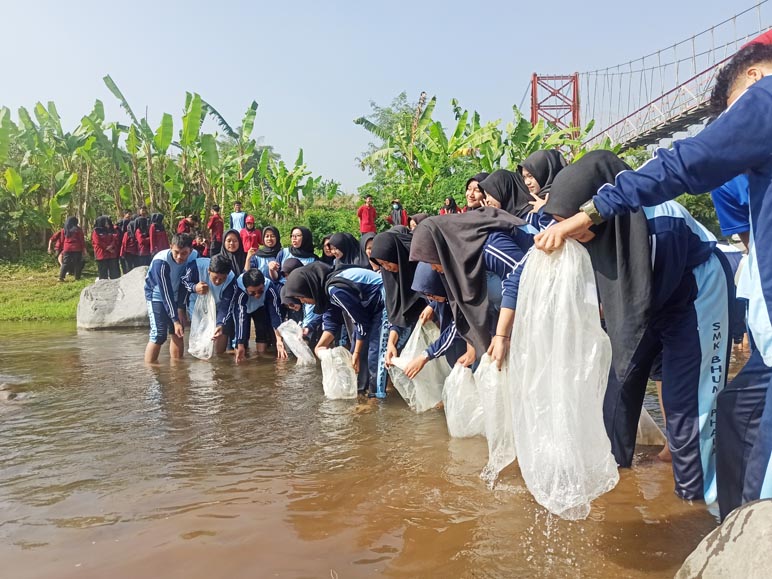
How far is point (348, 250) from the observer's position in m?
6.14

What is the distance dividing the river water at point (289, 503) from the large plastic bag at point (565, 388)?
0.25 m

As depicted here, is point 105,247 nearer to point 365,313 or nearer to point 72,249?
point 72,249

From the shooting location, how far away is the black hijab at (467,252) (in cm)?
336

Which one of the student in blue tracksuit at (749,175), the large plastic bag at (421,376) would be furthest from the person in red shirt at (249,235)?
the student in blue tracksuit at (749,175)

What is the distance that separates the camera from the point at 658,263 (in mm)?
2391

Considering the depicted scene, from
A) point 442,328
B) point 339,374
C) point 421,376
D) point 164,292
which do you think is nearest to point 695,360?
point 442,328

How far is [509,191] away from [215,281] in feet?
12.4

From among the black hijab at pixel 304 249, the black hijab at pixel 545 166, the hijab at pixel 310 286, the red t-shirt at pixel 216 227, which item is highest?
the red t-shirt at pixel 216 227

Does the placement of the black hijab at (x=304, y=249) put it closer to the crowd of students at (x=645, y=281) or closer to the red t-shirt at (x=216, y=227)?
the crowd of students at (x=645, y=281)

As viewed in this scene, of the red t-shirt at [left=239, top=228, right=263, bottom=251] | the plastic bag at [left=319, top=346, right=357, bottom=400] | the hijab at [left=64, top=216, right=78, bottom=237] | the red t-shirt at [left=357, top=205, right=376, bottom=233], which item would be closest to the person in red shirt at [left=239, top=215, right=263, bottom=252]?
the red t-shirt at [left=239, top=228, right=263, bottom=251]

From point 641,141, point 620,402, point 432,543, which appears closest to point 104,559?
point 432,543

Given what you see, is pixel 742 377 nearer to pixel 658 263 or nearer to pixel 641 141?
pixel 658 263

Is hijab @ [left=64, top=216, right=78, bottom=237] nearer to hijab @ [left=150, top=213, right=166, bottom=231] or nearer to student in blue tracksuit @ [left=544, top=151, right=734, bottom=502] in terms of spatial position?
hijab @ [left=150, top=213, right=166, bottom=231]

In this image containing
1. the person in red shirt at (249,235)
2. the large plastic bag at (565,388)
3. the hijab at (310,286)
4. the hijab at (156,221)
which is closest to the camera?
the large plastic bag at (565,388)
